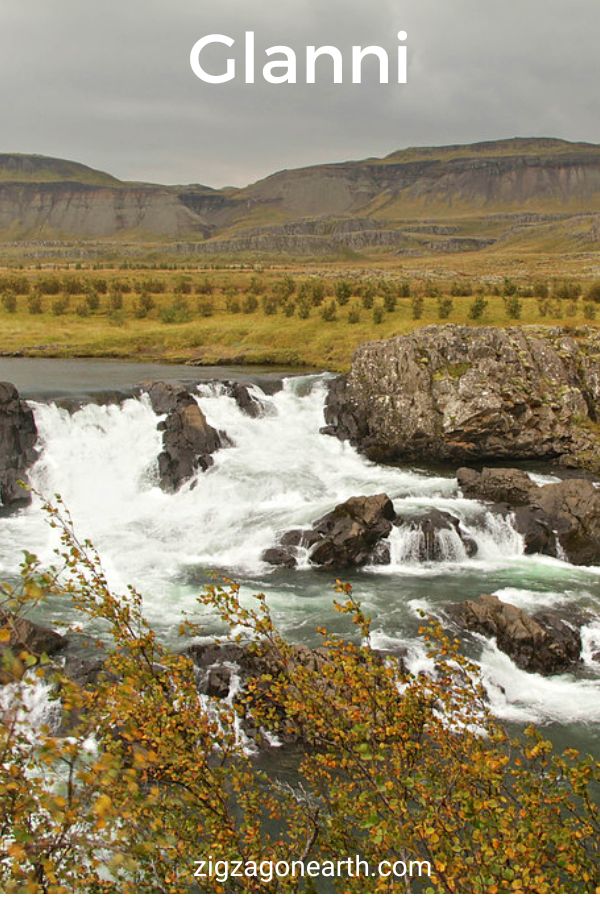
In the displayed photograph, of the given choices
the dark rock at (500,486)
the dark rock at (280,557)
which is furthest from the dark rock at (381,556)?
the dark rock at (500,486)

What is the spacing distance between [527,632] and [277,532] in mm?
12832

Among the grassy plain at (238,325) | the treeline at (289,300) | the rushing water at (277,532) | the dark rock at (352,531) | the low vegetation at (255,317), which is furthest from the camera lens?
the treeline at (289,300)

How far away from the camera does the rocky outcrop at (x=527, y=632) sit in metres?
20.4

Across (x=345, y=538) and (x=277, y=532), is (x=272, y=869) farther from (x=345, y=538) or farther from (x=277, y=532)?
(x=277, y=532)

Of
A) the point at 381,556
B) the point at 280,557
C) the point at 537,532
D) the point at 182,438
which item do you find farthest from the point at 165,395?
the point at 537,532

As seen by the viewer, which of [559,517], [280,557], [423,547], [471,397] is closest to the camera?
[280,557]

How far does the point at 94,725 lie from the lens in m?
4.99

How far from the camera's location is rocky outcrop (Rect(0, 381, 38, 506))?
35419 mm

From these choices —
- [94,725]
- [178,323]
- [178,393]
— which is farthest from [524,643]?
[178,323]

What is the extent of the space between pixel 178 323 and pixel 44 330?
1416 centimetres

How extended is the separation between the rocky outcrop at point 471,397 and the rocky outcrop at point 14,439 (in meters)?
18.5

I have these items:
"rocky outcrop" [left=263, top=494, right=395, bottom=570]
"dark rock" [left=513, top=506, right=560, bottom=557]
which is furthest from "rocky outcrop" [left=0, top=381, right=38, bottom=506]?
"dark rock" [left=513, top=506, right=560, bottom=557]

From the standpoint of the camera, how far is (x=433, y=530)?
28.8 metres

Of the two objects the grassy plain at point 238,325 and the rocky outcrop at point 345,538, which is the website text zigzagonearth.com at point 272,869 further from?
the grassy plain at point 238,325
